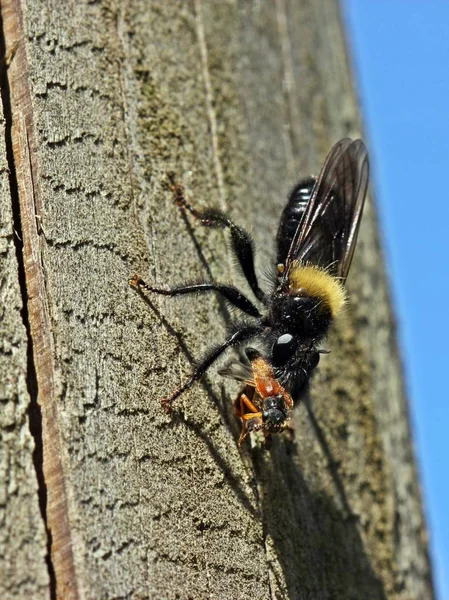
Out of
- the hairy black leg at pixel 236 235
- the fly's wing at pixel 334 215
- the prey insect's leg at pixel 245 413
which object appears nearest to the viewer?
the prey insect's leg at pixel 245 413

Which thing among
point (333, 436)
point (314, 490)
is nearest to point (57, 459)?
point (314, 490)

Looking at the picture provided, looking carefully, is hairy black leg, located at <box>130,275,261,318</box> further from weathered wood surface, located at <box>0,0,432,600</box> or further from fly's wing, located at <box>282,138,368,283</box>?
fly's wing, located at <box>282,138,368,283</box>

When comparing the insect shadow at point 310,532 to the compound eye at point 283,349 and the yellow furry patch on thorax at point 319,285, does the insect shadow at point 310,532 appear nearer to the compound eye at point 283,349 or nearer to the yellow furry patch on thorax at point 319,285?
Answer: the compound eye at point 283,349

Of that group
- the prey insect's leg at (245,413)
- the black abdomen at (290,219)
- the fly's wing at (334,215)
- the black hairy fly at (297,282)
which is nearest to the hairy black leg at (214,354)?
the black hairy fly at (297,282)

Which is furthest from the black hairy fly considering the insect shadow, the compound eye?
the insect shadow

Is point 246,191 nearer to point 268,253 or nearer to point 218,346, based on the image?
point 268,253

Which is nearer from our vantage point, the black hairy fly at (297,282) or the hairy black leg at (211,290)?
the hairy black leg at (211,290)

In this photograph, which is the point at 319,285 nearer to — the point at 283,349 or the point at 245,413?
the point at 283,349
